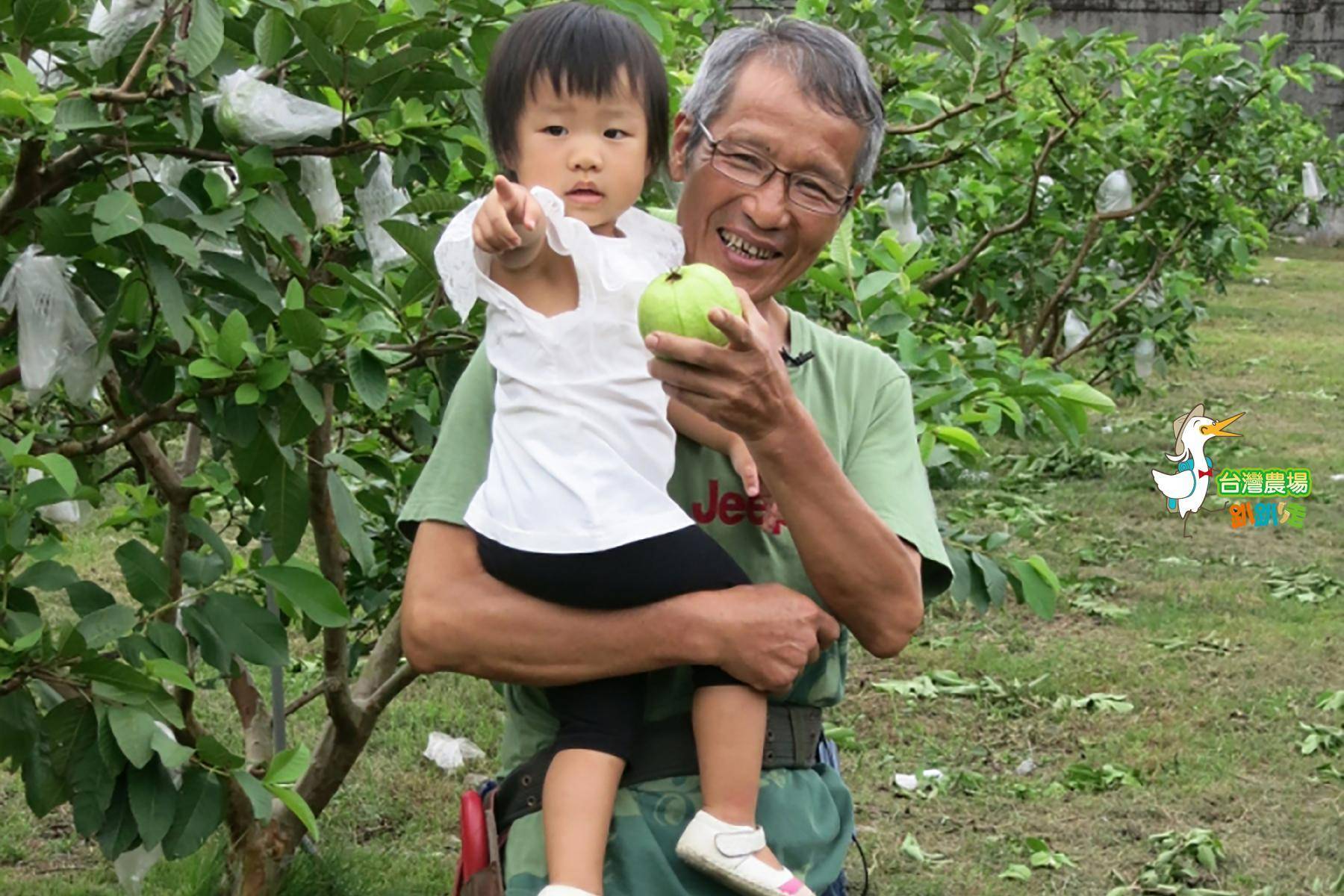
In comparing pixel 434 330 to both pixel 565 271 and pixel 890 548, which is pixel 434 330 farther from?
pixel 890 548

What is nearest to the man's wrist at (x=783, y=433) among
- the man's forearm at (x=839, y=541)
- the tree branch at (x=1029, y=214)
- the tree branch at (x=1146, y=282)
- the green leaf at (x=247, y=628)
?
the man's forearm at (x=839, y=541)

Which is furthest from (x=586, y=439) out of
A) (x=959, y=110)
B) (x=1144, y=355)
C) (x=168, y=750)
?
(x=1144, y=355)

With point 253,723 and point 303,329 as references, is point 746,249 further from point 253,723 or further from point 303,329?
point 253,723

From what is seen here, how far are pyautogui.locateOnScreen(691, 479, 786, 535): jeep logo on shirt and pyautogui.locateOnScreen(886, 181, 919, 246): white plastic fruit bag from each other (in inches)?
118

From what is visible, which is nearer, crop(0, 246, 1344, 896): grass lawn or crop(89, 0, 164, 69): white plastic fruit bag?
crop(89, 0, 164, 69): white plastic fruit bag

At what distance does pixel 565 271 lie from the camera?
1826mm

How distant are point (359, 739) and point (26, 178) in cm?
131

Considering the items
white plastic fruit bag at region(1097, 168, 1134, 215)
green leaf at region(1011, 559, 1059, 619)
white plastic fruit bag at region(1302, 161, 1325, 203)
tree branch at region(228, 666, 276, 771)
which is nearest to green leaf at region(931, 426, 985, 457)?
green leaf at region(1011, 559, 1059, 619)

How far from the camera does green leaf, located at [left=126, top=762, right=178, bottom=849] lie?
2.36 metres

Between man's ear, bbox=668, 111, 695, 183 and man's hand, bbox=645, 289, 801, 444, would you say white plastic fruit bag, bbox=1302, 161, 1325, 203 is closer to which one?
man's ear, bbox=668, 111, 695, 183

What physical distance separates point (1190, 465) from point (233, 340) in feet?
20.3

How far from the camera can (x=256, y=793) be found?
94.5 inches

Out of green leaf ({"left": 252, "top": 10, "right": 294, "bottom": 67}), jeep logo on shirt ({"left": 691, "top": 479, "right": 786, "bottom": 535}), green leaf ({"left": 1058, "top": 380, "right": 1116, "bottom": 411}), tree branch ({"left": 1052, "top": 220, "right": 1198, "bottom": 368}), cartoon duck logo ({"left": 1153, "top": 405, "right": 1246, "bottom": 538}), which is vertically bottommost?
cartoon duck logo ({"left": 1153, "top": 405, "right": 1246, "bottom": 538})

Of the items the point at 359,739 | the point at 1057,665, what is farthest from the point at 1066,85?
the point at 359,739
